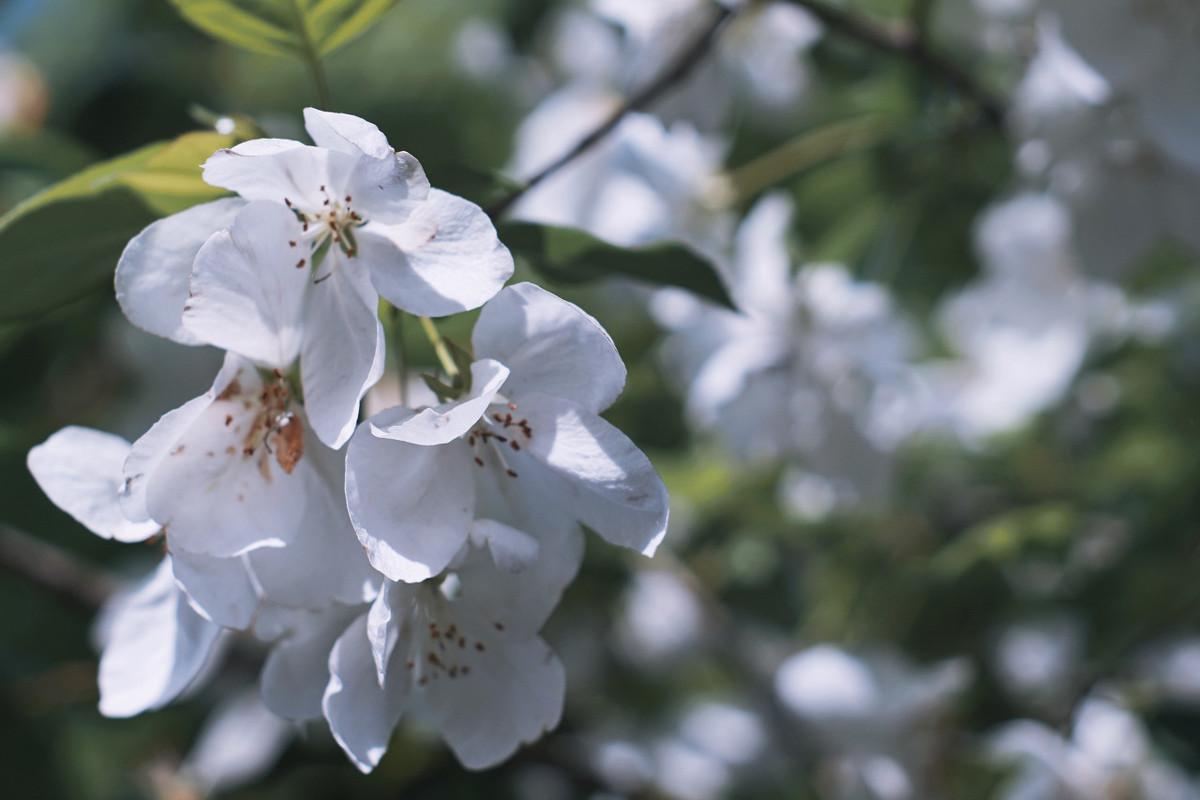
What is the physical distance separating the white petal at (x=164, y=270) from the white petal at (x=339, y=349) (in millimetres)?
58

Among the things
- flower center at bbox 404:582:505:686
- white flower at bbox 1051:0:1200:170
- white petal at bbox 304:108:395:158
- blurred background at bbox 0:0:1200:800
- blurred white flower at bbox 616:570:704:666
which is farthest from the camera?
blurred white flower at bbox 616:570:704:666

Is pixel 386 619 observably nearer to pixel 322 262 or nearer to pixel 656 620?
pixel 322 262

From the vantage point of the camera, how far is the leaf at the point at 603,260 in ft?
2.24

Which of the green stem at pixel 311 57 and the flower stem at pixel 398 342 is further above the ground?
the green stem at pixel 311 57

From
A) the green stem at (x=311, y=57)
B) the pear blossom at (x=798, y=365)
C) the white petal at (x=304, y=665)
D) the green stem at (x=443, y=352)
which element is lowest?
the pear blossom at (x=798, y=365)

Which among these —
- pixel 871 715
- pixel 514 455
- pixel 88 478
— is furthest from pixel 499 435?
pixel 871 715

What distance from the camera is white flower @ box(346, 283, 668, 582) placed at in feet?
1.74

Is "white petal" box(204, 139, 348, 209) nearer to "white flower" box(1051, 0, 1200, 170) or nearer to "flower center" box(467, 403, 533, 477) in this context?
"flower center" box(467, 403, 533, 477)

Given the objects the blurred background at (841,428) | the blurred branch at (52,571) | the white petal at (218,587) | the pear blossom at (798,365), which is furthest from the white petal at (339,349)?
the blurred branch at (52,571)

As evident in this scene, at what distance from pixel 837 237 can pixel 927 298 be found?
0.86 feet

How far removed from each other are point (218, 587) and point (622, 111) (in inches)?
16.4

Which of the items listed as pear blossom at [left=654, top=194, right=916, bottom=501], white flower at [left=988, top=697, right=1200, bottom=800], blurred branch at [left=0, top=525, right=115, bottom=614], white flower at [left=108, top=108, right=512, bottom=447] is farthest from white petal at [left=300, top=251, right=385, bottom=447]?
white flower at [left=988, top=697, right=1200, bottom=800]

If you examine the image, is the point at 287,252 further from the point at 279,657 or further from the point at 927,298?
the point at 927,298

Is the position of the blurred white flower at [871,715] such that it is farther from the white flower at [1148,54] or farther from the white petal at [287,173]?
the white petal at [287,173]
